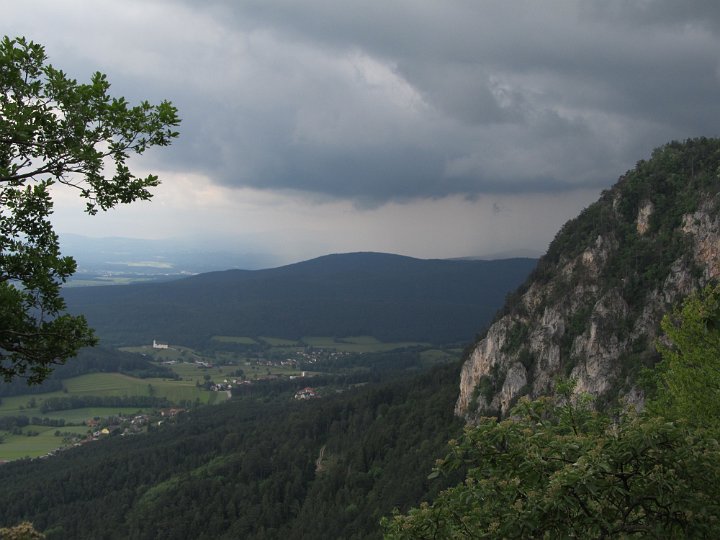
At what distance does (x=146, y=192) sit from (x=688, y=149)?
110572 mm

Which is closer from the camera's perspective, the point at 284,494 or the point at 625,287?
the point at 625,287

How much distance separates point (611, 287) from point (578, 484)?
86.3 meters

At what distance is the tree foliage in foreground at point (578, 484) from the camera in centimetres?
821

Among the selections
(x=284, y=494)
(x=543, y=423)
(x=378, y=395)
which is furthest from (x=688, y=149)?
(x=543, y=423)

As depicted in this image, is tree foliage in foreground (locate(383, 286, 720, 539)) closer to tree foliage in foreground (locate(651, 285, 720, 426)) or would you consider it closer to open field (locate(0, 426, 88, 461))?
tree foliage in foreground (locate(651, 285, 720, 426))

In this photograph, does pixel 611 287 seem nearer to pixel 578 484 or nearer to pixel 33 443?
pixel 578 484

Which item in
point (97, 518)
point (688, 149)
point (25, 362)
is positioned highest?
point (688, 149)

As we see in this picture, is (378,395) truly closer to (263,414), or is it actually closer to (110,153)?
(263,414)

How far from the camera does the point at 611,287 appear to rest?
86.2m

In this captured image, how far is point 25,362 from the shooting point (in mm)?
11719

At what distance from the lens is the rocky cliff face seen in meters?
76.8

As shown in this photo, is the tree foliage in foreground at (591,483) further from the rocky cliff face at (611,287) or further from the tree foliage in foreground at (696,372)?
the rocky cliff face at (611,287)

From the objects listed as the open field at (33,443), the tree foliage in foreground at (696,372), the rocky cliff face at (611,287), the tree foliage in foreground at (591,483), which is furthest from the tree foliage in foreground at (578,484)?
the open field at (33,443)

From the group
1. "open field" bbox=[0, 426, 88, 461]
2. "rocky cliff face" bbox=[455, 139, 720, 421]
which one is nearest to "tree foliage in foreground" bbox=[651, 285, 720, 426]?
"rocky cliff face" bbox=[455, 139, 720, 421]
